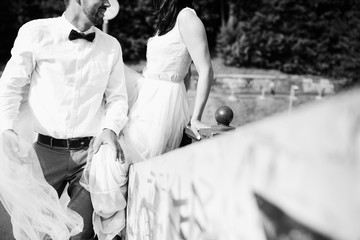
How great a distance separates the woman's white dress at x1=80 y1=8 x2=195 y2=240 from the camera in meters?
2.19

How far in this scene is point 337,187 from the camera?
26.7 inches

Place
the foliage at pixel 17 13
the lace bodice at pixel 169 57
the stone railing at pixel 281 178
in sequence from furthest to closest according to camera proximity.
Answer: the foliage at pixel 17 13 < the lace bodice at pixel 169 57 < the stone railing at pixel 281 178

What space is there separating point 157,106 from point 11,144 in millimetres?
764

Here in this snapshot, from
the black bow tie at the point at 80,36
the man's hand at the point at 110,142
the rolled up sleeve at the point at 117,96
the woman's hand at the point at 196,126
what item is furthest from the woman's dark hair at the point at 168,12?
the man's hand at the point at 110,142

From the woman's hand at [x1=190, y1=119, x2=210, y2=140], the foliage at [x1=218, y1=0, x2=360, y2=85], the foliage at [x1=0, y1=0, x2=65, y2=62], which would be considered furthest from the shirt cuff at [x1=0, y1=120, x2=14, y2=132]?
the foliage at [x1=218, y1=0, x2=360, y2=85]

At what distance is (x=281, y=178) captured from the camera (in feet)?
2.71

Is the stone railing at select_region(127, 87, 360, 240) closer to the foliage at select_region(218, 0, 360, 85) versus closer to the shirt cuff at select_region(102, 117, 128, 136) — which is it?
the shirt cuff at select_region(102, 117, 128, 136)

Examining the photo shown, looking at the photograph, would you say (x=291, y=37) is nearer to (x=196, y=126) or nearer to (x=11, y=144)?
(x=196, y=126)

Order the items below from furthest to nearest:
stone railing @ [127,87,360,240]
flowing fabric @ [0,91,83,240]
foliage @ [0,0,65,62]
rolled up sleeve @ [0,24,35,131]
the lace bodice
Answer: foliage @ [0,0,65,62], the lace bodice, rolled up sleeve @ [0,24,35,131], flowing fabric @ [0,91,83,240], stone railing @ [127,87,360,240]

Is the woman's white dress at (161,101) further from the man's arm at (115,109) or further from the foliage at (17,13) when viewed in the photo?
the foliage at (17,13)

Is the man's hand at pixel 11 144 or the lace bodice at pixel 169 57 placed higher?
the lace bodice at pixel 169 57

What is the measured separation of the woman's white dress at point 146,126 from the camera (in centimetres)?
219

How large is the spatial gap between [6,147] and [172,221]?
95 cm

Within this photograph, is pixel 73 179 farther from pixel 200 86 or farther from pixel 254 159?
pixel 254 159
